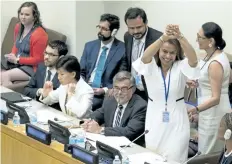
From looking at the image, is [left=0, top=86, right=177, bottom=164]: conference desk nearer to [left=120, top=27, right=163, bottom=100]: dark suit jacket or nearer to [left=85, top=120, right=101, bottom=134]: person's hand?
[left=85, top=120, right=101, bottom=134]: person's hand

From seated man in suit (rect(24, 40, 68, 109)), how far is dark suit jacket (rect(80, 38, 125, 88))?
25 cm

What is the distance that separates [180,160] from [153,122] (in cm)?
31

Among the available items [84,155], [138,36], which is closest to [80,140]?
[84,155]

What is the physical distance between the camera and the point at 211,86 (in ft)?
14.1

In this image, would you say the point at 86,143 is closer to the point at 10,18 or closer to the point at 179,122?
the point at 179,122

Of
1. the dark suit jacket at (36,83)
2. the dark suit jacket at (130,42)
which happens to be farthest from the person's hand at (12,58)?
the dark suit jacket at (130,42)

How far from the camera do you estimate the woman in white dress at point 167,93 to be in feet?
12.3

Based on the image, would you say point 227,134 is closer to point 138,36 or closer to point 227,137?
point 227,137

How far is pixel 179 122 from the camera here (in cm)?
390

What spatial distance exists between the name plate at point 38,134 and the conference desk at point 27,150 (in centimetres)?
2

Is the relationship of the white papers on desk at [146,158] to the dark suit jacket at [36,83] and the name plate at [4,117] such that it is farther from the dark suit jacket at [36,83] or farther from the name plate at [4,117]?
the dark suit jacket at [36,83]

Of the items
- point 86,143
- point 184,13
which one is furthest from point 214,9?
point 86,143

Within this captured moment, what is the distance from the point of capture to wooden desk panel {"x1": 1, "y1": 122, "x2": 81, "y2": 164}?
366 centimetres

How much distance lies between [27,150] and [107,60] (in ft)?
5.16
